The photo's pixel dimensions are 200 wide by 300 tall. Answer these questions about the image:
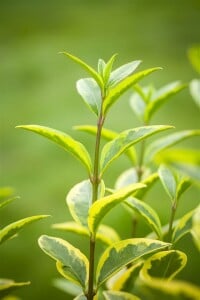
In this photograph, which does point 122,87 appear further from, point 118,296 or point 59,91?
point 59,91

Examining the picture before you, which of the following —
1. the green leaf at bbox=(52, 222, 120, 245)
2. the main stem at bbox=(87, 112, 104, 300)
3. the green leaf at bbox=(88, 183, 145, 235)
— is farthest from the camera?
the green leaf at bbox=(52, 222, 120, 245)

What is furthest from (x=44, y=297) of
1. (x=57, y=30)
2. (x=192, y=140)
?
(x=57, y=30)

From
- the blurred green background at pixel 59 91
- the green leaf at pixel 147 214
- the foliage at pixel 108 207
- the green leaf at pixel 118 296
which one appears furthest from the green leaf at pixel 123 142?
the blurred green background at pixel 59 91

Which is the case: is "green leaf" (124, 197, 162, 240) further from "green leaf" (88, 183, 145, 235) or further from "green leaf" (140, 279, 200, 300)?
"green leaf" (140, 279, 200, 300)

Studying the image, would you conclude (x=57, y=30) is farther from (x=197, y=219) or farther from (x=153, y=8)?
(x=197, y=219)

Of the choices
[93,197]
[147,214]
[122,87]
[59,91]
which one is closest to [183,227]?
[147,214]

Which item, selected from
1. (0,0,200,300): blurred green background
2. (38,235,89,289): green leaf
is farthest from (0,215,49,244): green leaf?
(0,0,200,300): blurred green background
